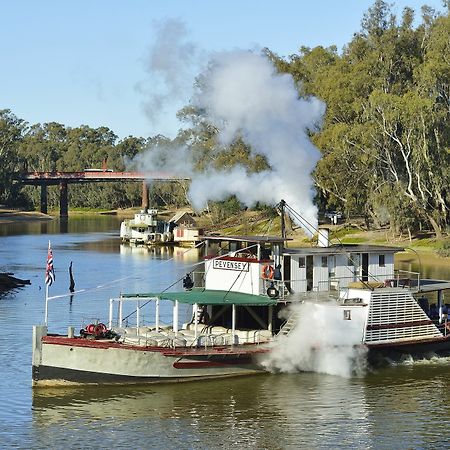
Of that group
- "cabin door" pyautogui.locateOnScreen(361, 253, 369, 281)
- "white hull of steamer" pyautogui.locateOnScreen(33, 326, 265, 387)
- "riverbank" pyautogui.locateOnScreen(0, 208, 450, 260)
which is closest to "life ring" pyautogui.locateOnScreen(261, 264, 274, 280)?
"white hull of steamer" pyautogui.locateOnScreen(33, 326, 265, 387)

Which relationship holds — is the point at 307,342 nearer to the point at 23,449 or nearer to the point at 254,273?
the point at 254,273

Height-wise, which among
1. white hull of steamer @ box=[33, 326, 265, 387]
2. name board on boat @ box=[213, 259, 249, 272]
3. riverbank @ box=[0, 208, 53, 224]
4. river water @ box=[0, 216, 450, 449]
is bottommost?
river water @ box=[0, 216, 450, 449]

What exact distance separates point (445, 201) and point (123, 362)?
213ft

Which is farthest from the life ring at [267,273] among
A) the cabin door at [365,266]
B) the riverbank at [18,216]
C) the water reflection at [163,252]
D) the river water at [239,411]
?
the riverbank at [18,216]

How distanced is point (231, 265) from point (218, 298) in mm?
2485

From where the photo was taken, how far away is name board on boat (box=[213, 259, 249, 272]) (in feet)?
133

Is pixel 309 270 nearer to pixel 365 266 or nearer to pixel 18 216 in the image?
pixel 365 266

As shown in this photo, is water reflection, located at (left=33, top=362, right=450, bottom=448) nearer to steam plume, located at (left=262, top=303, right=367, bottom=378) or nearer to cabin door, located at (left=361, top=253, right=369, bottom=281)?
steam plume, located at (left=262, top=303, right=367, bottom=378)

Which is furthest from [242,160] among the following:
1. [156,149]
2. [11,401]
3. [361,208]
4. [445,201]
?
[156,149]

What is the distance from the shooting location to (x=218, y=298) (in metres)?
39.0

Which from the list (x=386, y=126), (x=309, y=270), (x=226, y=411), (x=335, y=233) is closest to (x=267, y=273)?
(x=309, y=270)

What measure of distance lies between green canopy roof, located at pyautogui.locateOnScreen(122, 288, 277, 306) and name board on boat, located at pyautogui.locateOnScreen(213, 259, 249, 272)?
41.7 inches

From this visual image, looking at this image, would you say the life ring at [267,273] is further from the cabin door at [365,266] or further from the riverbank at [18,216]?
the riverbank at [18,216]

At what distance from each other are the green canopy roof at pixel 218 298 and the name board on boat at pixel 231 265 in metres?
1.06
